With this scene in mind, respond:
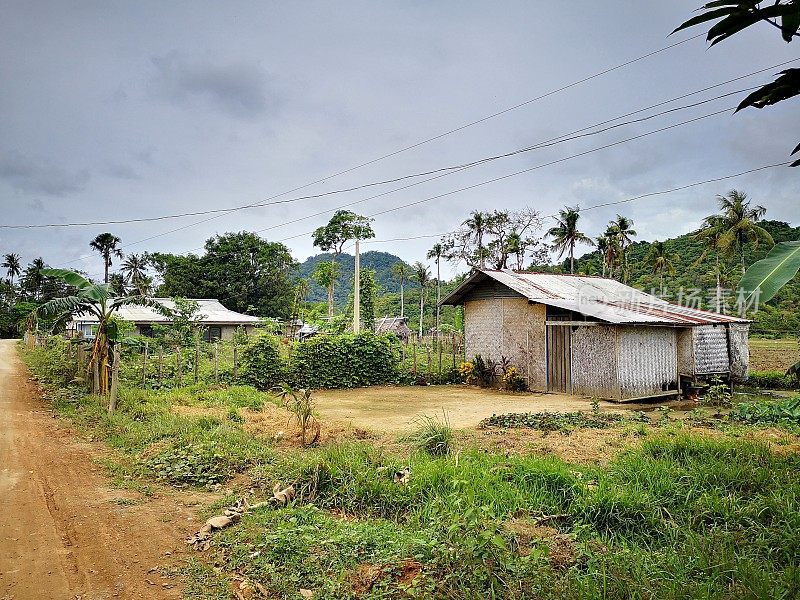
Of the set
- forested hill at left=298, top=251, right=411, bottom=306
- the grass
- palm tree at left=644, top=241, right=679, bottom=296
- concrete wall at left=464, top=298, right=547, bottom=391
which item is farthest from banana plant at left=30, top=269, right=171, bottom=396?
forested hill at left=298, top=251, right=411, bottom=306

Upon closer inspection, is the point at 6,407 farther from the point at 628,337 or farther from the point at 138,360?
the point at 628,337

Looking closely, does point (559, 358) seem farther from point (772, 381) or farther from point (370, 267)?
point (370, 267)

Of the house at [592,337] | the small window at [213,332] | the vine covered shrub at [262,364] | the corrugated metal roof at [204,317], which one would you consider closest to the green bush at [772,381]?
the house at [592,337]

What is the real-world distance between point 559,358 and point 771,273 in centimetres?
1554

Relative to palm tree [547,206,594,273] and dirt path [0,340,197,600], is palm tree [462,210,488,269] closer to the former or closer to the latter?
palm tree [547,206,594,273]

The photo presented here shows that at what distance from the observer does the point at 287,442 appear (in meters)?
9.01

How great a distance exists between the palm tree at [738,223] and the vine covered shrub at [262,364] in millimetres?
31417

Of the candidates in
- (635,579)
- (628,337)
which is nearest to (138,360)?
(628,337)

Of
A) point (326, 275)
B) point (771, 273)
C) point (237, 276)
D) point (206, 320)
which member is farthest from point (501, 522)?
point (237, 276)

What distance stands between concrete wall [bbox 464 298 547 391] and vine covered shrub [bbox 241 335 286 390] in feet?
22.8

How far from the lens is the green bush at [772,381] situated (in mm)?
18844

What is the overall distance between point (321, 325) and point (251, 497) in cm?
1618

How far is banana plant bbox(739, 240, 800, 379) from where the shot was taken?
1.88m

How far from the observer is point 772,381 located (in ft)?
63.7
